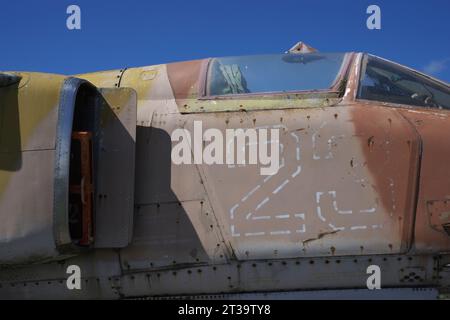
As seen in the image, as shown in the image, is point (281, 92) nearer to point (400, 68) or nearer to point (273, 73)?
point (273, 73)

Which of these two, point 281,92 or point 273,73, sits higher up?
point 273,73

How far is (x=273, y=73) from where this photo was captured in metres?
3.95

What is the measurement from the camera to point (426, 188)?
3283 mm

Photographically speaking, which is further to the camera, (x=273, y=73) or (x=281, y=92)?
(x=273, y=73)

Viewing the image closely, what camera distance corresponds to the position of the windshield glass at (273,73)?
3812mm

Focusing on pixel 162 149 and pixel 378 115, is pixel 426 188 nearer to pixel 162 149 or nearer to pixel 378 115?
pixel 378 115

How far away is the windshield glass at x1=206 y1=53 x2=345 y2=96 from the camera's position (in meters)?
3.81

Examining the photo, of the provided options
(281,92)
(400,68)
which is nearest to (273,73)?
(281,92)

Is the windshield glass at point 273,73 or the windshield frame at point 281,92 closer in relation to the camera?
the windshield frame at point 281,92

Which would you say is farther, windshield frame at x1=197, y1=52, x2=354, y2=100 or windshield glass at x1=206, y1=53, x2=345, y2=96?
windshield glass at x1=206, y1=53, x2=345, y2=96

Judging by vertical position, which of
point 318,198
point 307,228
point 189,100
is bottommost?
point 307,228
